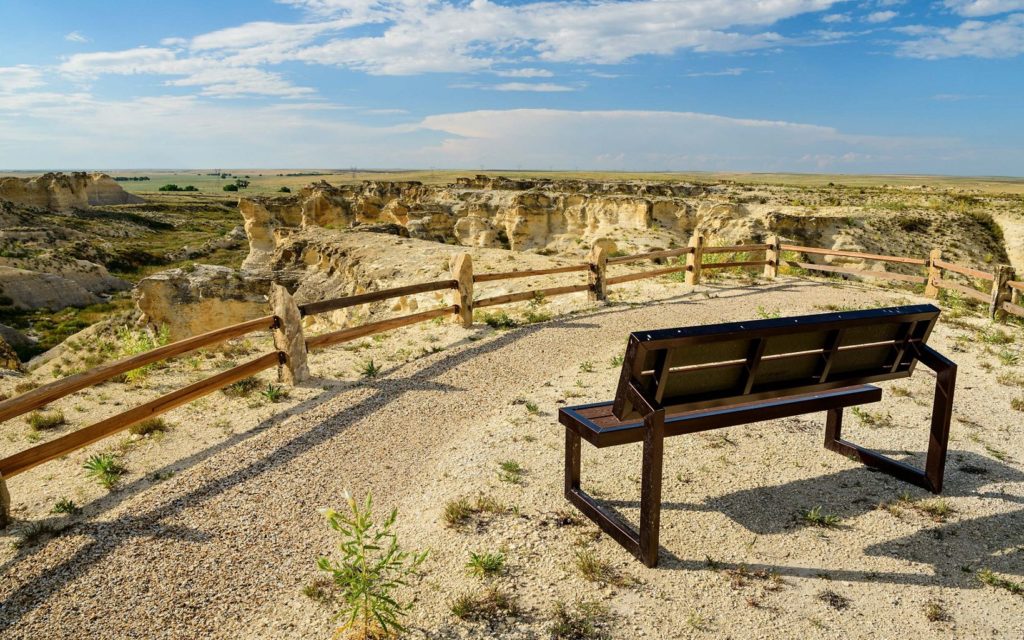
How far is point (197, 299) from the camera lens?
17.8m

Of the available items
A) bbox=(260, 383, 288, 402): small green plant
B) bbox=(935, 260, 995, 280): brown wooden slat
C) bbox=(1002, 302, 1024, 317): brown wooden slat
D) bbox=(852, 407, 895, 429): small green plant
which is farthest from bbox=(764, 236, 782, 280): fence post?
bbox=(260, 383, 288, 402): small green plant

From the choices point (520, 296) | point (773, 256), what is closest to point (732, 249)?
point (773, 256)

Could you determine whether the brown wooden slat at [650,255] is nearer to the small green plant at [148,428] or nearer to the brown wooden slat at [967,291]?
the brown wooden slat at [967,291]

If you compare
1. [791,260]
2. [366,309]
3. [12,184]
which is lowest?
[366,309]

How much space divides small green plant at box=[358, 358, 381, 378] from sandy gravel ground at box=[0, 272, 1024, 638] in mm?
346

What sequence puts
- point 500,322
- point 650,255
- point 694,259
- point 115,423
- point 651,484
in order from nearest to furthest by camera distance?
point 651,484 → point 115,423 → point 500,322 → point 650,255 → point 694,259

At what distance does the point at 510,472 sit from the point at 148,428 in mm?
4235

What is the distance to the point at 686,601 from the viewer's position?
3729 mm

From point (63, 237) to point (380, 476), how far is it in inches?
2227

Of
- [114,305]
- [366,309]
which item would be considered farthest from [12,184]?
[366,309]

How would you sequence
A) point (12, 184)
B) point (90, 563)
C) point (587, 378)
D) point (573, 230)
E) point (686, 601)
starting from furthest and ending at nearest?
1. point (12, 184)
2. point (573, 230)
3. point (587, 378)
4. point (90, 563)
5. point (686, 601)

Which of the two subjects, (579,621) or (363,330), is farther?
(363,330)

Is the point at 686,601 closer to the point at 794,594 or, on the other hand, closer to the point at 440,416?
the point at 794,594

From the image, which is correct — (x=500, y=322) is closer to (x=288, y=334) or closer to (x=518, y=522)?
(x=288, y=334)
